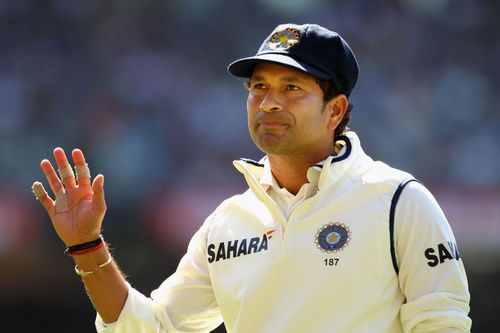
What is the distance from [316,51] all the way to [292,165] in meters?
0.34

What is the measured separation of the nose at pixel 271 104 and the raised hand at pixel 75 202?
0.51m

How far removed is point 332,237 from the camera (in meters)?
2.40

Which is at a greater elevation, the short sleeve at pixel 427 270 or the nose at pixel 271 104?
the nose at pixel 271 104

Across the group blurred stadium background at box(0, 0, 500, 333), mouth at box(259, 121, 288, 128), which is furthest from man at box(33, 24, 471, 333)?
blurred stadium background at box(0, 0, 500, 333)

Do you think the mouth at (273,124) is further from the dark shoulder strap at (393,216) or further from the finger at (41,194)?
the finger at (41,194)

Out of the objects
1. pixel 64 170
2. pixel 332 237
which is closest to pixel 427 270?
pixel 332 237

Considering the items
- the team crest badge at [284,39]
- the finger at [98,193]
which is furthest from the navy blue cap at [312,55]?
the finger at [98,193]

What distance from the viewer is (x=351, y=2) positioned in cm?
887

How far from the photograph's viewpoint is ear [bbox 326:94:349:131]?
2.61 metres

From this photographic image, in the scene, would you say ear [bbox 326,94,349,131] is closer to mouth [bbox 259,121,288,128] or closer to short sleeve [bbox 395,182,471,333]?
mouth [bbox 259,121,288,128]

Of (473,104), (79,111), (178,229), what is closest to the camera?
(178,229)

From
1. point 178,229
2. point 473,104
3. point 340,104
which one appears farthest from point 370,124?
point 340,104

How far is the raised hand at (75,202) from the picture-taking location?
254 centimetres

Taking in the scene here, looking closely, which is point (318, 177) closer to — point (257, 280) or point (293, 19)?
point (257, 280)
